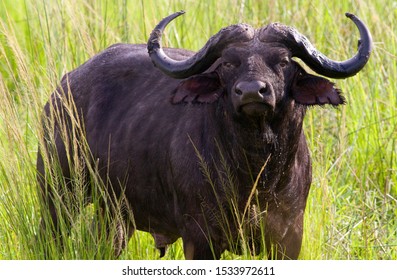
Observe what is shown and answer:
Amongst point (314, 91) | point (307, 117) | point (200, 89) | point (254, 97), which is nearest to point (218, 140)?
point (200, 89)

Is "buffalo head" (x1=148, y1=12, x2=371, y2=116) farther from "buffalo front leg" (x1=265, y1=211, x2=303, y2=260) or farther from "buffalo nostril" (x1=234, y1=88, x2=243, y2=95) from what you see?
"buffalo front leg" (x1=265, y1=211, x2=303, y2=260)

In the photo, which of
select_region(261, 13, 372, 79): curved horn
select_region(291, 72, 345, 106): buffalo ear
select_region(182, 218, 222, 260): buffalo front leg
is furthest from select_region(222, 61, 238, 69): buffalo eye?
select_region(182, 218, 222, 260): buffalo front leg

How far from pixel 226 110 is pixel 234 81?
0.33m

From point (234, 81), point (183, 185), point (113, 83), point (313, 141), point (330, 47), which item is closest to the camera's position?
point (234, 81)

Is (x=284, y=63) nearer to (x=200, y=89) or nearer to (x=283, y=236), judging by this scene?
(x=200, y=89)

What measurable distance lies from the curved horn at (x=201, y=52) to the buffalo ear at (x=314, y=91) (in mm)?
392

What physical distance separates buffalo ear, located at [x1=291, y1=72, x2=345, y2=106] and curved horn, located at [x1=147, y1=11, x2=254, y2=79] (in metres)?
0.39

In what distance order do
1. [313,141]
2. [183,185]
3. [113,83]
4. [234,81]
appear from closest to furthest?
1. [234,81]
2. [183,185]
3. [113,83]
4. [313,141]

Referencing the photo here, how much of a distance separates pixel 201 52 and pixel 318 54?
26.5 inches

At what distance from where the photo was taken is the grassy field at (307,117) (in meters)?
6.56

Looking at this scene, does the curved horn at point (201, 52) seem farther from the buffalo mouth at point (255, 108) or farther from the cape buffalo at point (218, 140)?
the buffalo mouth at point (255, 108)
